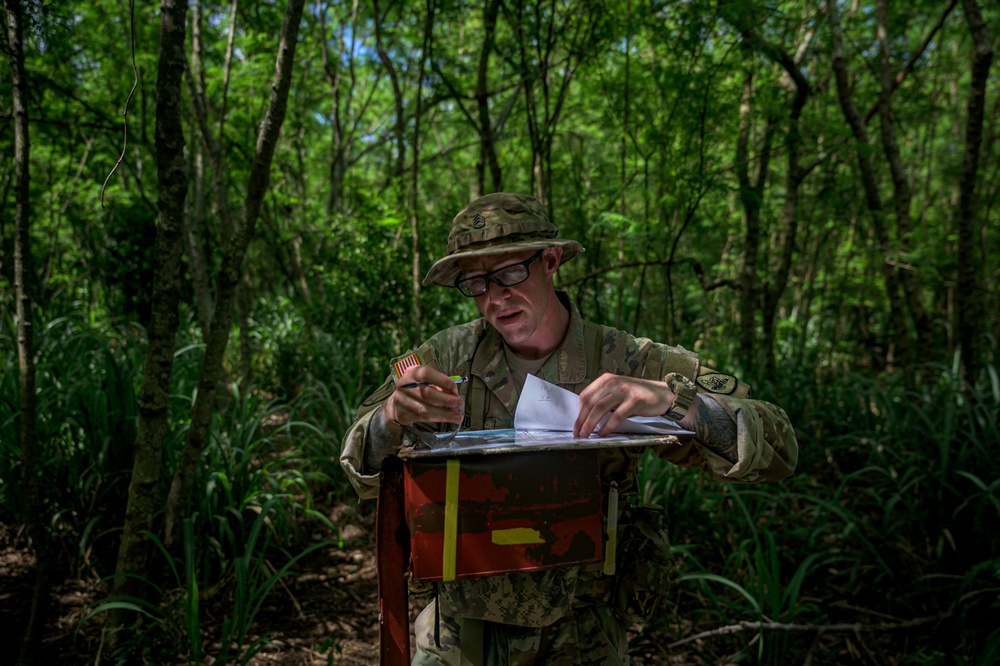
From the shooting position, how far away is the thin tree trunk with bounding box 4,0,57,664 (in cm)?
207

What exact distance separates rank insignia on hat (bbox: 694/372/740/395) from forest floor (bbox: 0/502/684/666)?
1.68 metres

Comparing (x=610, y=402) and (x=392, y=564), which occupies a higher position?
(x=610, y=402)

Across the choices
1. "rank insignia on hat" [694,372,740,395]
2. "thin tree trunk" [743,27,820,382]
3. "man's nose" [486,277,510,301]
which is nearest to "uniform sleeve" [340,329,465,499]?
"man's nose" [486,277,510,301]

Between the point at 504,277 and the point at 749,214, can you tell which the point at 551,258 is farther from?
the point at 749,214

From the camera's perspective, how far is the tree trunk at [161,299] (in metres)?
2.02

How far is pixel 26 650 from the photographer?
83.2 inches

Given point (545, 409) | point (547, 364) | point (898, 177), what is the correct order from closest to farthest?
point (545, 409)
point (547, 364)
point (898, 177)

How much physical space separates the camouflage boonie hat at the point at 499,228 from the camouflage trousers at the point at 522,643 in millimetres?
940

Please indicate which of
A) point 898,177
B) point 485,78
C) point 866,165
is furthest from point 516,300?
point 866,165

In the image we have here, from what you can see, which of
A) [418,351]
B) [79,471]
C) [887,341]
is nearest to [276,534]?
[79,471]

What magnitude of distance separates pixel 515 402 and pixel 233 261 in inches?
55.9

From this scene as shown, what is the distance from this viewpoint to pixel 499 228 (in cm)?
158

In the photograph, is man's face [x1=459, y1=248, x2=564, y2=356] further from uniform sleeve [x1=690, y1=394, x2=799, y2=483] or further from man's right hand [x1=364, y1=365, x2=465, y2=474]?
uniform sleeve [x1=690, y1=394, x2=799, y2=483]

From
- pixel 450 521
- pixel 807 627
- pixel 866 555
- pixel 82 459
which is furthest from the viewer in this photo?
pixel 866 555
